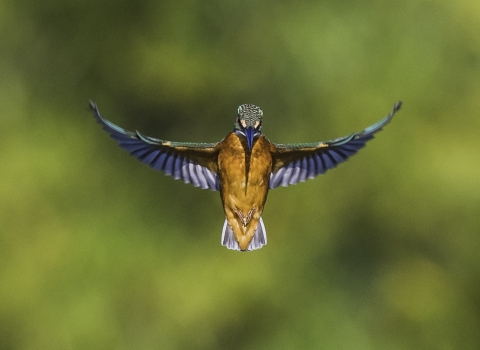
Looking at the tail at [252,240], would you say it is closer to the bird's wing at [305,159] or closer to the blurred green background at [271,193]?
the bird's wing at [305,159]

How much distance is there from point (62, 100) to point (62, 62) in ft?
1.17

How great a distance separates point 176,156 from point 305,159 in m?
0.26

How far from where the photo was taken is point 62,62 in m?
5.73

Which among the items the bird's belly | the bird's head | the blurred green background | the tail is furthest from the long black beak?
the blurred green background

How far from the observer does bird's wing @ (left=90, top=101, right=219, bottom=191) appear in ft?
3.88

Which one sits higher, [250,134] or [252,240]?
[250,134]

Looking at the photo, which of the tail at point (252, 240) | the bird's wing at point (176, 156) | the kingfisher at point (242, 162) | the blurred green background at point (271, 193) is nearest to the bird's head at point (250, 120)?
the kingfisher at point (242, 162)

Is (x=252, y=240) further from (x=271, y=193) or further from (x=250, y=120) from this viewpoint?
(x=271, y=193)

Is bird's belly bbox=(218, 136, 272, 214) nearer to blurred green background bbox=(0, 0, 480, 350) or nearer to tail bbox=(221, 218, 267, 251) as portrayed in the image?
tail bbox=(221, 218, 267, 251)

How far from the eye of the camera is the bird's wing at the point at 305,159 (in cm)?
124

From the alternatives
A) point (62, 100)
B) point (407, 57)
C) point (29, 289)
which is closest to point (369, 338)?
point (407, 57)

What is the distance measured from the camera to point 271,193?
16.9 ft

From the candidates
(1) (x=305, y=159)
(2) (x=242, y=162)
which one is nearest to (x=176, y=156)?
(2) (x=242, y=162)

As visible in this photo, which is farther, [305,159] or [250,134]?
[305,159]
